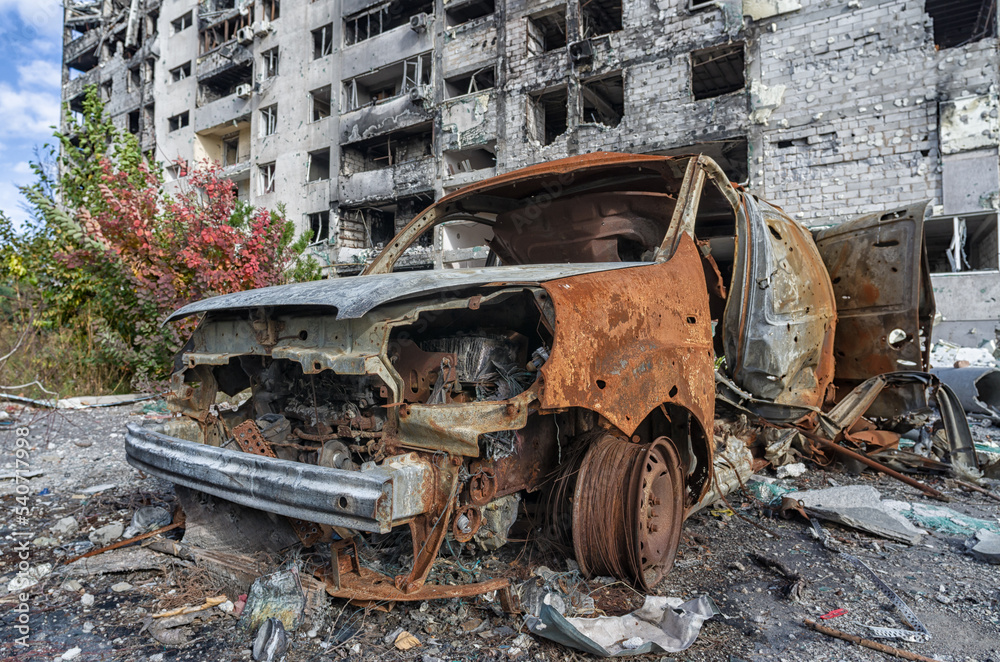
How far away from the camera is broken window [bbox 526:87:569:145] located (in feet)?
54.2

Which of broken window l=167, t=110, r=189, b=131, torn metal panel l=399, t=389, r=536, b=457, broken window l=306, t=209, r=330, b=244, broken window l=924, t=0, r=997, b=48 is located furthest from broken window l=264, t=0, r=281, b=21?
torn metal panel l=399, t=389, r=536, b=457

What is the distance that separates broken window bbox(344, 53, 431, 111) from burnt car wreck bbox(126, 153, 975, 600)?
56.1 feet

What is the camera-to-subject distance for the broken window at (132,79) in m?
28.3

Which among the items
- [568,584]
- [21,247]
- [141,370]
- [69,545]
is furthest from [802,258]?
[21,247]

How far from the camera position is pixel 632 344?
2123 mm

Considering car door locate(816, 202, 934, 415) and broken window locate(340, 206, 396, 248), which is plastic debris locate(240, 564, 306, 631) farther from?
broken window locate(340, 206, 396, 248)

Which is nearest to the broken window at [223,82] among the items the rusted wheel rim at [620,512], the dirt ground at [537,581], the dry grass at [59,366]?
the dry grass at [59,366]

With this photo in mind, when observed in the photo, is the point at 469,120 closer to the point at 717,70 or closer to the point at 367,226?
the point at 367,226

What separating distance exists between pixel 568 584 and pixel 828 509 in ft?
5.74

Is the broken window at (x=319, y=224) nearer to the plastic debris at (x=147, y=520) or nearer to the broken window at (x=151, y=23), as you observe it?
the broken window at (x=151, y=23)

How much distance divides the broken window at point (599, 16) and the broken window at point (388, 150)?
19.7ft

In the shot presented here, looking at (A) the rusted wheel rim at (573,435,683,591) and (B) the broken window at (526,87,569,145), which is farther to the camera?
(B) the broken window at (526,87,569,145)

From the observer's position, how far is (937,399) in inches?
159

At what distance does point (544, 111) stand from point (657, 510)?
16.7 m
